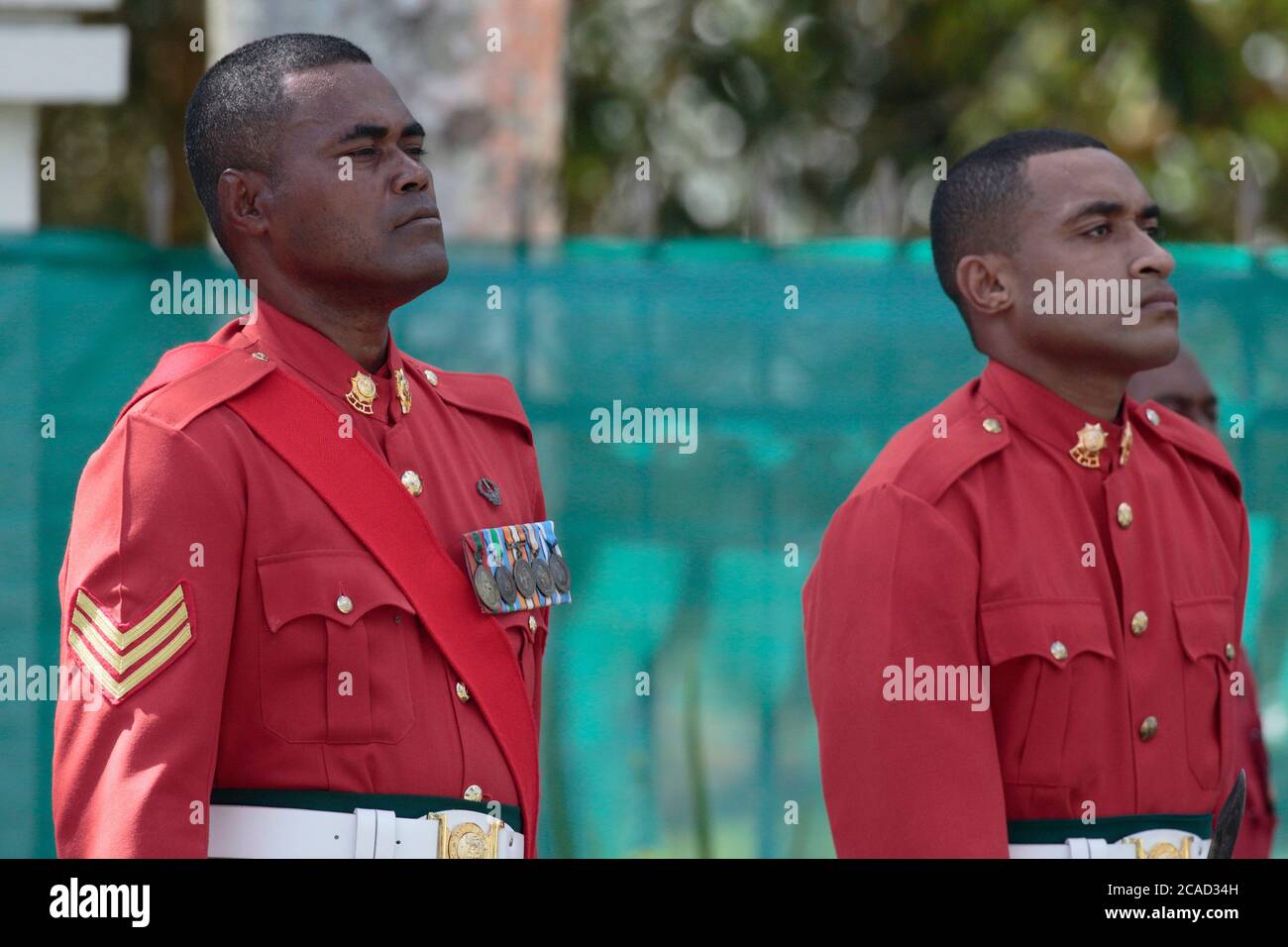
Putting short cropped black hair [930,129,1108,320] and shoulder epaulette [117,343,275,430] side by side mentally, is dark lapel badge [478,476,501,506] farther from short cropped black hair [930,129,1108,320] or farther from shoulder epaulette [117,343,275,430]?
short cropped black hair [930,129,1108,320]

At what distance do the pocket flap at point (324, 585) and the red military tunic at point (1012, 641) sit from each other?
0.73 meters

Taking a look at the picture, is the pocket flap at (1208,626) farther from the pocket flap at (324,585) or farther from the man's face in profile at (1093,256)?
the pocket flap at (324,585)

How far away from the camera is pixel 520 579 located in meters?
2.75

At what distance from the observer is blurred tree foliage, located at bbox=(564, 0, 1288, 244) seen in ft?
39.3

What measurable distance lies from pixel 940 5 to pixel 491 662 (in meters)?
10.2

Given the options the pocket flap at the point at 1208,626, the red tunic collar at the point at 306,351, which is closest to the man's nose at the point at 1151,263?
the pocket flap at the point at 1208,626

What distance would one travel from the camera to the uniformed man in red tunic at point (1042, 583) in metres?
2.78

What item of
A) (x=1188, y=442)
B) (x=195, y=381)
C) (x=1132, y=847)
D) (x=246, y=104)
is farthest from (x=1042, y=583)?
(x=246, y=104)

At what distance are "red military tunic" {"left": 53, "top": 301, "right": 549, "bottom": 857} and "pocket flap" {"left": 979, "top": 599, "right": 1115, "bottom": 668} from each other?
0.74m

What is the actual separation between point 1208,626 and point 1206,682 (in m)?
0.09

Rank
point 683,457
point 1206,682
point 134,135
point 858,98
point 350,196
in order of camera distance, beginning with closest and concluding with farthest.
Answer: point 350,196, point 1206,682, point 683,457, point 858,98, point 134,135

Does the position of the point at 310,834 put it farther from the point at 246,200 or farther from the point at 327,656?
the point at 246,200
